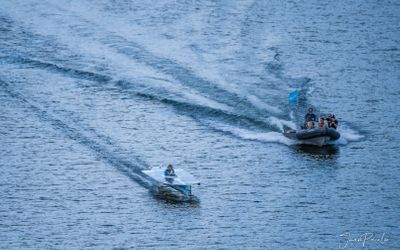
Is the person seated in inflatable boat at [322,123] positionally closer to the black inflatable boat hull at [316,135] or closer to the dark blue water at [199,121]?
the black inflatable boat hull at [316,135]

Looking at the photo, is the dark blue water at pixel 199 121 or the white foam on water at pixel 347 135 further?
the white foam on water at pixel 347 135

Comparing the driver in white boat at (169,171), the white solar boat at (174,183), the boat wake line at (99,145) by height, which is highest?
the boat wake line at (99,145)

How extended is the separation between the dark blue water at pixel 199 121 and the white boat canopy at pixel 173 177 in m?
0.99

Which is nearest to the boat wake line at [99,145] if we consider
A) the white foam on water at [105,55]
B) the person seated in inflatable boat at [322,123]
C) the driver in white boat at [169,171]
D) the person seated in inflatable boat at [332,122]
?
the driver in white boat at [169,171]

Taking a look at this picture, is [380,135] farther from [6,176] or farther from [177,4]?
[177,4]

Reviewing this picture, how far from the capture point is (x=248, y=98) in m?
68.6

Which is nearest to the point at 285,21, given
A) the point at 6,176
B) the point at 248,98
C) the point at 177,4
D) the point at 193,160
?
the point at 177,4

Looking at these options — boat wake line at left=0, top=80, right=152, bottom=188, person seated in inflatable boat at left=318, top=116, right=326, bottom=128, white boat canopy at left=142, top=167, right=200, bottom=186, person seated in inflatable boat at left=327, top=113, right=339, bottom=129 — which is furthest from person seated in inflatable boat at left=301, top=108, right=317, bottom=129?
boat wake line at left=0, top=80, right=152, bottom=188

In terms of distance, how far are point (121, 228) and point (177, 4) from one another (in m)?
43.8

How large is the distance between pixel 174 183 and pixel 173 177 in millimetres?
793

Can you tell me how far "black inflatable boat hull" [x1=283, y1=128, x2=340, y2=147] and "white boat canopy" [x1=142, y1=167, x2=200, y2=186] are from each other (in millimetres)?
9834

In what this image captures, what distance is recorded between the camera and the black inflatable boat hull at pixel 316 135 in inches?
2435

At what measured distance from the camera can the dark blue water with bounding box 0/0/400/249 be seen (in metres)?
52.1

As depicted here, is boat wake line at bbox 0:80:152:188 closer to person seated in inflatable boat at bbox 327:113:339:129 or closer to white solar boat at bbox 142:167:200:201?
white solar boat at bbox 142:167:200:201
